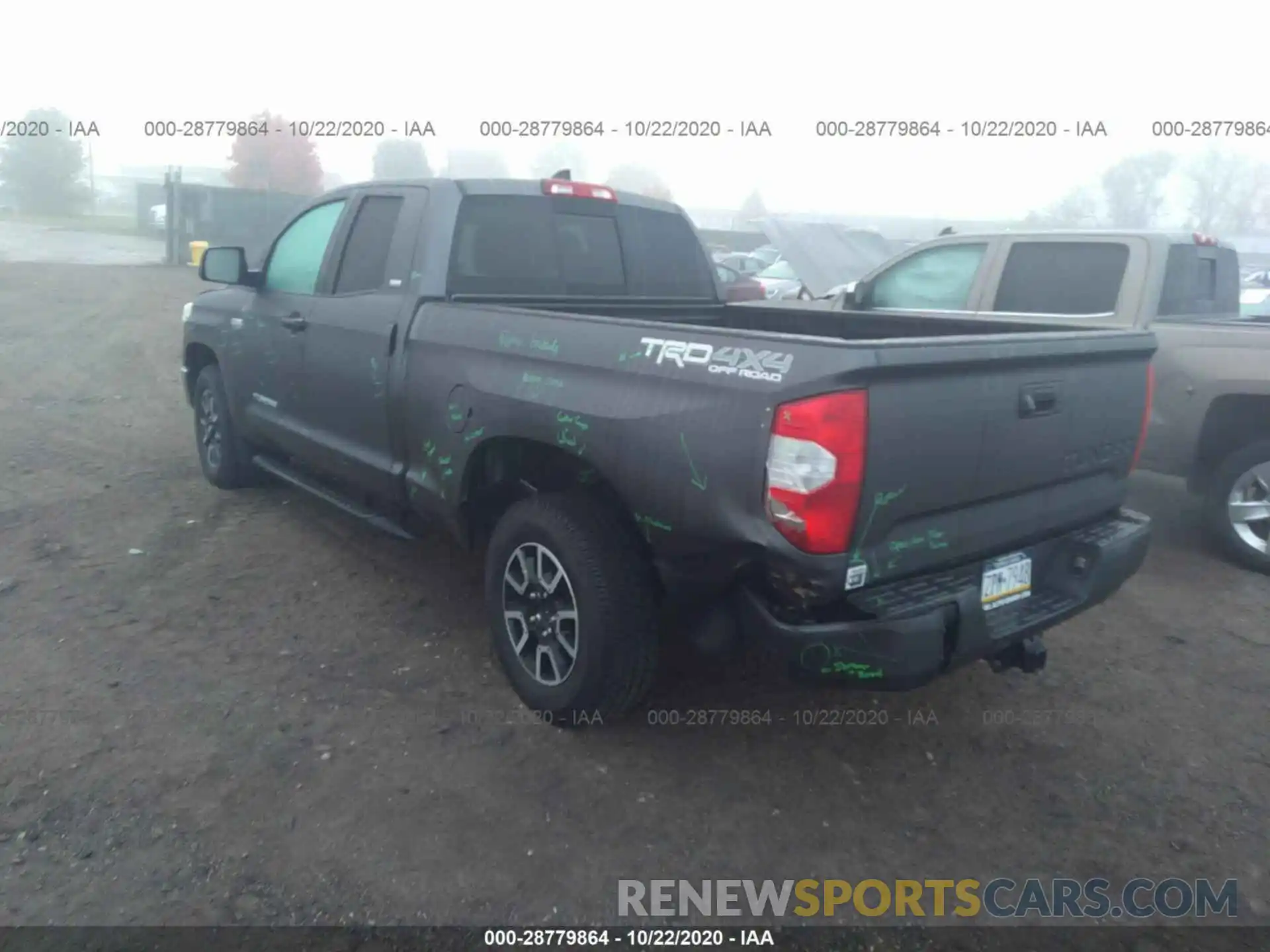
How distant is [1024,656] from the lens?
3.24 meters

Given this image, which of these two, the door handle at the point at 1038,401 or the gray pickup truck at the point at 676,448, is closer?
the gray pickup truck at the point at 676,448

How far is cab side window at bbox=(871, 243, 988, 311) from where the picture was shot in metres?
6.59

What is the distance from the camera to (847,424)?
2.55 metres

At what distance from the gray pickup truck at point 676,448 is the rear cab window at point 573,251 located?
0.01m

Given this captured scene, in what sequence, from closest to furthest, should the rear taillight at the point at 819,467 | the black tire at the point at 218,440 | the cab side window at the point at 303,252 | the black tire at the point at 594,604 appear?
the rear taillight at the point at 819,467 < the black tire at the point at 594,604 < the cab side window at the point at 303,252 < the black tire at the point at 218,440

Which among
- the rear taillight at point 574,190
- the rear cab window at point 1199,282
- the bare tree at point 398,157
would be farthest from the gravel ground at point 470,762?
the bare tree at point 398,157

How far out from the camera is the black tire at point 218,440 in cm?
589

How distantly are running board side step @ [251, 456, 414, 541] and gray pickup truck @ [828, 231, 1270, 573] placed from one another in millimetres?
2902

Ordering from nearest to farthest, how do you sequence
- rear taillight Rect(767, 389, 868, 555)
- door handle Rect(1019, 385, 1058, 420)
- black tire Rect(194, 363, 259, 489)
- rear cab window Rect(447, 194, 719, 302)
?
1. rear taillight Rect(767, 389, 868, 555)
2. door handle Rect(1019, 385, 1058, 420)
3. rear cab window Rect(447, 194, 719, 302)
4. black tire Rect(194, 363, 259, 489)

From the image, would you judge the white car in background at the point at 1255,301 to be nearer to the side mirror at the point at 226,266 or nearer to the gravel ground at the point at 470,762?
the gravel ground at the point at 470,762

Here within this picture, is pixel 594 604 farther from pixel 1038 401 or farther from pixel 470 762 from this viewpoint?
pixel 1038 401

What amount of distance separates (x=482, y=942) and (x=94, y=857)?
1.18 meters

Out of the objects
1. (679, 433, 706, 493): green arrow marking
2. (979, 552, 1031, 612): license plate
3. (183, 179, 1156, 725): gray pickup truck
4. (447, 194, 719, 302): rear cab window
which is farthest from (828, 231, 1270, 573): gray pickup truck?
(679, 433, 706, 493): green arrow marking

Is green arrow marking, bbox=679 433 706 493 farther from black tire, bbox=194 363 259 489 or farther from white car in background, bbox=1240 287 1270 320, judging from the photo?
white car in background, bbox=1240 287 1270 320
